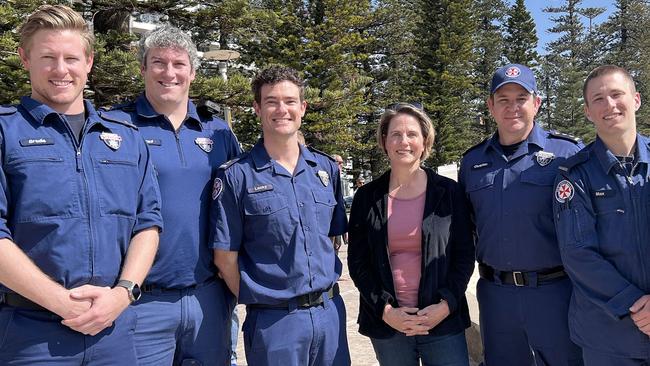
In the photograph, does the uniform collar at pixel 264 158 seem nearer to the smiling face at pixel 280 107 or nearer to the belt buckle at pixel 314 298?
the smiling face at pixel 280 107

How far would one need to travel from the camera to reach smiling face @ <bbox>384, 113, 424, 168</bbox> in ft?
9.20

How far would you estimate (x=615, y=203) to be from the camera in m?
2.41

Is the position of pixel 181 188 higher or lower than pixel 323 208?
higher

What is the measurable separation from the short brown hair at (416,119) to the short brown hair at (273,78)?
1.57ft

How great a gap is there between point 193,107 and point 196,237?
0.73 metres

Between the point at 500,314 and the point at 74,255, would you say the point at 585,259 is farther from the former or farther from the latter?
the point at 74,255

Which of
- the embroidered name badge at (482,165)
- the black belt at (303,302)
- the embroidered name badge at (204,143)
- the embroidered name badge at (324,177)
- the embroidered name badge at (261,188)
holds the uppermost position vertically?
the embroidered name badge at (204,143)

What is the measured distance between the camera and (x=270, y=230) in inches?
102

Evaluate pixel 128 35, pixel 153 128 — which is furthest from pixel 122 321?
pixel 128 35

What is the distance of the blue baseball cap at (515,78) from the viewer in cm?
288

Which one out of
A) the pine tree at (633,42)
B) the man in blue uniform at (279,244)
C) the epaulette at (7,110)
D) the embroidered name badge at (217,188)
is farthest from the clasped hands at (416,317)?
the pine tree at (633,42)

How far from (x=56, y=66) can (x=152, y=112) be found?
657 mm

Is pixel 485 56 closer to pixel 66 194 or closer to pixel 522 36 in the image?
pixel 522 36

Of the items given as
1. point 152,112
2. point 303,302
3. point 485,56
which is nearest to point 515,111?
point 303,302
